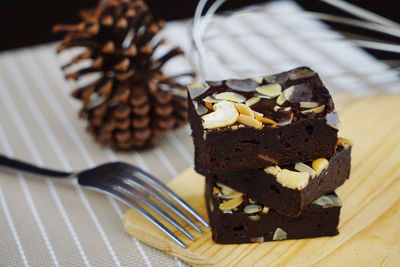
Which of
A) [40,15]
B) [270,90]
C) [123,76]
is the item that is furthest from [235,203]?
[40,15]

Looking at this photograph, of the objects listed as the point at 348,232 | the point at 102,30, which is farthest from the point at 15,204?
the point at 348,232

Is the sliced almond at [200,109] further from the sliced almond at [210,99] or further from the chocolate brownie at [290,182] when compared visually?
the chocolate brownie at [290,182]

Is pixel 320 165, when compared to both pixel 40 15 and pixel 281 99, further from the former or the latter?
pixel 40 15

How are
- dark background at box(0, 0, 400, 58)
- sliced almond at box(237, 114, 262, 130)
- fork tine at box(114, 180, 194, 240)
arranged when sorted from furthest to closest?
dark background at box(0, 0, 400, 58), fork tine at box(114, 180, 194, 240), sliced almond at box(237, 114, 262, 130)

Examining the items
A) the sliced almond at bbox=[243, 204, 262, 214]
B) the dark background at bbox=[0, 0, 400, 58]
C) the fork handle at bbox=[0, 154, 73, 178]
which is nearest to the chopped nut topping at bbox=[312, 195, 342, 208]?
the sliced almond at bbox=[243, 204, 262, 214]

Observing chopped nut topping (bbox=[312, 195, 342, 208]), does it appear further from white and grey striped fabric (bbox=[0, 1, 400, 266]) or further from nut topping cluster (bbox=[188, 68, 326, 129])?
white and grey striped fabric (bbox=[0, 1, 400, 266])

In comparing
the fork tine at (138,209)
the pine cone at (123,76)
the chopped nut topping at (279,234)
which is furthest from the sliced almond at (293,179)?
the pine cone at (123,76)
